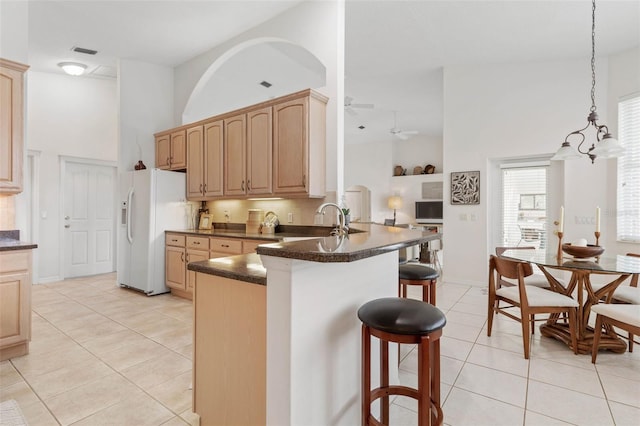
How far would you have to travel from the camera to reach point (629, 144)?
4.10m

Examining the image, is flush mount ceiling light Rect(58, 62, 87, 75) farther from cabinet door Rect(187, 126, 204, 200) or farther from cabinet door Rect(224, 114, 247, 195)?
cabinet door Rect(224, 114, 247, 195)

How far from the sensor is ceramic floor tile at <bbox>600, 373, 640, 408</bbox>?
1.98 meters

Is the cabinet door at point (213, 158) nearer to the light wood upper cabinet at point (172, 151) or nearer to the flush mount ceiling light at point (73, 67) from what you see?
the light wood upper cabinet at point (172, 151)

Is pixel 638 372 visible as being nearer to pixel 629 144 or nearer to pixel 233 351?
pixel 233 351

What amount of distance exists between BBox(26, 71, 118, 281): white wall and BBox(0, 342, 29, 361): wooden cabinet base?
3252 millimetres

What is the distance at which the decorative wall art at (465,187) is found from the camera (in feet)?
16.1

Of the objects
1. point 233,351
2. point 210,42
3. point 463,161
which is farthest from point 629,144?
point 210,42

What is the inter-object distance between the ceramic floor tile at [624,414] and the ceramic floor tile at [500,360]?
1.59 feet

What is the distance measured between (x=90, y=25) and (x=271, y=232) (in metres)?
3.46

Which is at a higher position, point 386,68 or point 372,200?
point 386,68

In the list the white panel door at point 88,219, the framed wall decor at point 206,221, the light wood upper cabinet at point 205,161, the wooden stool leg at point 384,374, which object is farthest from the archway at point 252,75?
the wooden stool leg at point 384,374

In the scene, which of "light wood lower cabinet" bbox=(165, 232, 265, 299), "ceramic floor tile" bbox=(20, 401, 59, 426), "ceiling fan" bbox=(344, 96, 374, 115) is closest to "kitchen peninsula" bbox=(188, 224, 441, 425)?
"ceramic floor tile" bbox=(20, 401, 59, 426)

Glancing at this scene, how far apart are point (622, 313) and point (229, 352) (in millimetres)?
2706

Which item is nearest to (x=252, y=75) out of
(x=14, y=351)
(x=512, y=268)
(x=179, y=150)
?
(x=179, y=150)
